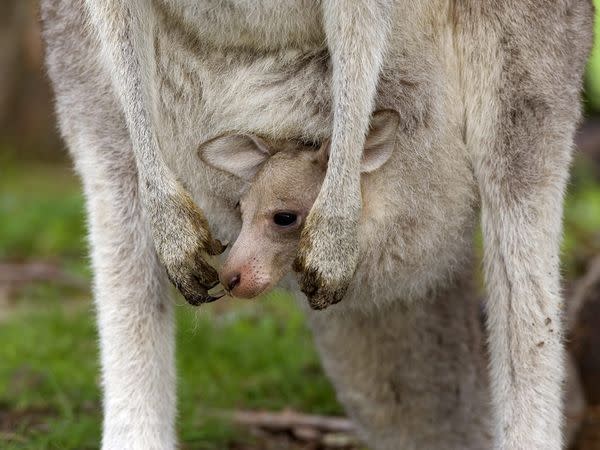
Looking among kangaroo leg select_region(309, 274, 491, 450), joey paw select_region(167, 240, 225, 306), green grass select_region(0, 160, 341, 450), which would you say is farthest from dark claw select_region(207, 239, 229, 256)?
kangaroo leg select_region(309, 274, 491, 450)

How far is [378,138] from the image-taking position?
3170 mm

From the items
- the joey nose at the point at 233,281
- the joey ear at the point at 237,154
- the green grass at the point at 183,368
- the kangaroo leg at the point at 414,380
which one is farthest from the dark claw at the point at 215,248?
the kangaroo leg at the point at 414,380

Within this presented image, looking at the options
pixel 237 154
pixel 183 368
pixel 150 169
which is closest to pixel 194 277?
pixel 150 169

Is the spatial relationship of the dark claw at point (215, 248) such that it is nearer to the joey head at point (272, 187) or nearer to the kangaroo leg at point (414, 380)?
the joey head at point (272, 187)

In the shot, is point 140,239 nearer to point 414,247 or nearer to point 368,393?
point 414,247

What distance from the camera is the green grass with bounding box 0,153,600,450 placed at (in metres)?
4.24

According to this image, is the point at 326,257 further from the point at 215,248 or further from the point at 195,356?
the point at 195,356

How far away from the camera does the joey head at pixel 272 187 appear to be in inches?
123

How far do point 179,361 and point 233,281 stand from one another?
2.02m

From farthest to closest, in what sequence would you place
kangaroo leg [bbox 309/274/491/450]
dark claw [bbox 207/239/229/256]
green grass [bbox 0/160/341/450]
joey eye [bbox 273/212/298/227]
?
green grass [bbox 0/160/341/450] → kangaroo leg [bbox 309/274/491/450] → joey eye [bbox 273/212/298/227] → dark claw [bbox 207/239/229/256]

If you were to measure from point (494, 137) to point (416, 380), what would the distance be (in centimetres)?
116

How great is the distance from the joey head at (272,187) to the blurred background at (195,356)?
0.38m

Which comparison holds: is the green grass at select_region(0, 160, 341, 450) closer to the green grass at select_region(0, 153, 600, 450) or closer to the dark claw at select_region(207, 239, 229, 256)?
the green grass at select_region(0, 153, 600, 450)

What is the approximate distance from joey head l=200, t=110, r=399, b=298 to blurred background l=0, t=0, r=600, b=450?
38 centimetres
